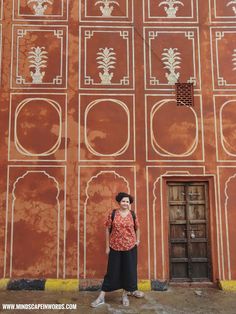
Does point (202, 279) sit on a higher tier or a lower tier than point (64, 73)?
lower

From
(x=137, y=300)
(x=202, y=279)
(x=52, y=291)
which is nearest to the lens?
(x=137, y=300)

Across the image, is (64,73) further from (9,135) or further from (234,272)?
(234,272)

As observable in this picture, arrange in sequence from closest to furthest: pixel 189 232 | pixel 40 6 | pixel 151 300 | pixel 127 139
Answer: pixel 151 300
pixel 189 232
pixel 127 139
pixel 40 6

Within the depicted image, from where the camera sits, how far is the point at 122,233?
542 cm

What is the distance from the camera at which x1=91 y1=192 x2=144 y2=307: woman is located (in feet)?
Result: 17.7

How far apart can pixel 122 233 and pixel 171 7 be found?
412 centimetres

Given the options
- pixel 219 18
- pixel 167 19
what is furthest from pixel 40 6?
pixel 219 18

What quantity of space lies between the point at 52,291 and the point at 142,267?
4.65 ft

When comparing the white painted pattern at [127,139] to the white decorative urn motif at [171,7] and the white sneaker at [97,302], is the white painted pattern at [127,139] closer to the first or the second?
the white decorative urn motif at [171,7]

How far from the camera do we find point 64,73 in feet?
22.6

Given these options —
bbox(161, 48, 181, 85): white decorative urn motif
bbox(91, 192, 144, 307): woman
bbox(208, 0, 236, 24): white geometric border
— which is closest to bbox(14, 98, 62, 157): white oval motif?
bbox(91, 192, 144, 307): woman

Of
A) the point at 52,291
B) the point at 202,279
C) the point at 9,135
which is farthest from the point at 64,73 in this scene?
the point at 202,279

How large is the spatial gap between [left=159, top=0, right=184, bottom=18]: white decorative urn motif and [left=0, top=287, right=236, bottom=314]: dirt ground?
459cm

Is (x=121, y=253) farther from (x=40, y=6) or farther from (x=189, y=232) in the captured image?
(x=40, y=6)
